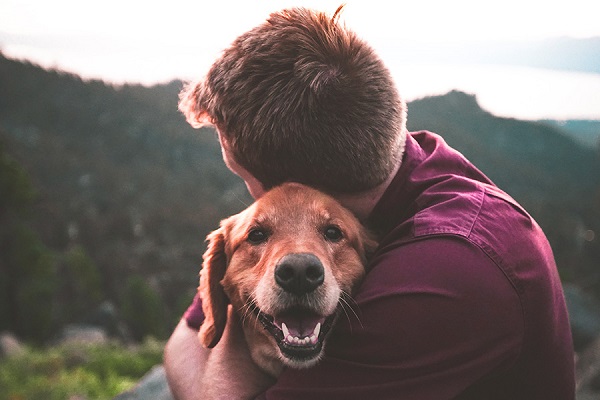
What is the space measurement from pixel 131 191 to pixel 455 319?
110 metres

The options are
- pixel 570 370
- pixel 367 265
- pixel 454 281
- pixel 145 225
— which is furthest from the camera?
pixel 145 225

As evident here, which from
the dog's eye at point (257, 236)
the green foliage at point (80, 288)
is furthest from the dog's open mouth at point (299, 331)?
the green foliage at point (80, 288)

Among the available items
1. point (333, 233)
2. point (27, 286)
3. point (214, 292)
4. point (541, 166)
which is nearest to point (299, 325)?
point (333, 233)

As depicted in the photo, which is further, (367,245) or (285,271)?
(367,245)

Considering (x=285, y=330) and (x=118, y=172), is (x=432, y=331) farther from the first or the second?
(x=118, y=172)

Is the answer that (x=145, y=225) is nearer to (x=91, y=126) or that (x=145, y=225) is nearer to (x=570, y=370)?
(x=91, y=126)

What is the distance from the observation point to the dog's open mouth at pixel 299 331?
2.45 metres

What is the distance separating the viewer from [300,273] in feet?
8.09

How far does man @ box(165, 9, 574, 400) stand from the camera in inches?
80.4

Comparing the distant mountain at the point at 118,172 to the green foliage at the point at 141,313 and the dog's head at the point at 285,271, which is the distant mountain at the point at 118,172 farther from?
the dog's head at the point at 285,271

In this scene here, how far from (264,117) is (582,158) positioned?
110183 millimetres

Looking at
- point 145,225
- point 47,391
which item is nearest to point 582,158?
point 145,225

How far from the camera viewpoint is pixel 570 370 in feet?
8.23

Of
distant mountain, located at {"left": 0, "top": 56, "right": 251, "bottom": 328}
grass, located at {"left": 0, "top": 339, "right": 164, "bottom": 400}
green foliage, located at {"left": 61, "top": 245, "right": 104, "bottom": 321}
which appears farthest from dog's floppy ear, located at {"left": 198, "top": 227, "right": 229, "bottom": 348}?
distant mountain, located at {"left": 0, "top": 56, "right": 251, "bottom": 328}
